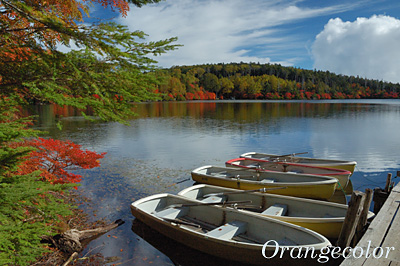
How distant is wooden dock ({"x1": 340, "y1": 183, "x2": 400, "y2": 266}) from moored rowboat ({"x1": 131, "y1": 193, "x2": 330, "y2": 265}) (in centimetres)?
88

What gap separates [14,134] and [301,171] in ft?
37.7

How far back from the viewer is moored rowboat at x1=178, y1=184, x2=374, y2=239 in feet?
22.9

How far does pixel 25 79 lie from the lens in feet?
13.2

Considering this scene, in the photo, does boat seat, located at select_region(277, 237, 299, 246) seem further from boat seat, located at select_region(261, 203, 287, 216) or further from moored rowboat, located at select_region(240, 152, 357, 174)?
moored rowboat, located at select_region(240, 152, 357, 174)

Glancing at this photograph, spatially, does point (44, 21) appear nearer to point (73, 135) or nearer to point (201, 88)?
point (73, 135)

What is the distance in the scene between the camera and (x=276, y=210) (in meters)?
8.12

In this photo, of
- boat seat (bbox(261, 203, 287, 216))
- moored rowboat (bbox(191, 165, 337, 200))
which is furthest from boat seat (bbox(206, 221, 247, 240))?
moored rowboat (bbox(191, 165, 337, 200))

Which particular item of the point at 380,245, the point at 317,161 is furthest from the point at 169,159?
the point at 380,245

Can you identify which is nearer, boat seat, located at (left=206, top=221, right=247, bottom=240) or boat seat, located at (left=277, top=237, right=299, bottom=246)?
boat seat, located at (left=277, top=237, right=299, bottom=246)

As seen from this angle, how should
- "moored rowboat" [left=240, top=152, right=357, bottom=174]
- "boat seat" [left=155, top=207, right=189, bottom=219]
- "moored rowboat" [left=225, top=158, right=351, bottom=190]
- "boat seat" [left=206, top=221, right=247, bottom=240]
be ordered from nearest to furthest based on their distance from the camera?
"boat seat" [left=206, top=221, right=247, bottom=240] < "boat seat" [left=155, top=207, right=189, bottom=219] < "moored rowboat" [left=225, top=158, right=351, bottom=190] < "moored rowboat" [left=240, top=152, right=357, bottom=174]

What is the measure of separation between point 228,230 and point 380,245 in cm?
332

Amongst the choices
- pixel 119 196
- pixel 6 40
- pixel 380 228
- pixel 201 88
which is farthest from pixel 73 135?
pixel 201 88

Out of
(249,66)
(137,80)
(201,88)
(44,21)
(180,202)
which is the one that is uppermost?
(249,66)

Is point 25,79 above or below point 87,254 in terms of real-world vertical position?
above
